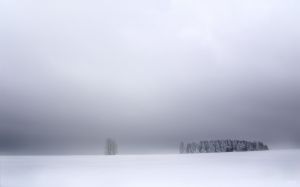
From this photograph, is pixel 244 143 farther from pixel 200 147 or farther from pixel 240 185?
pixel 240 185

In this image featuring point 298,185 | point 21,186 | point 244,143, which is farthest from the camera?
point 244,143

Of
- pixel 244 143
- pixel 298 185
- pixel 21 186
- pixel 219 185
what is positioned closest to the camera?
pixel 298 185

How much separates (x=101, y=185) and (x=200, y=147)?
257ft

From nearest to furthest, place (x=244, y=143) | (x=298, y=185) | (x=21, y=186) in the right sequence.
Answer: (x=298, y=185) < (x=21, y=186) < (x=244, y=143)

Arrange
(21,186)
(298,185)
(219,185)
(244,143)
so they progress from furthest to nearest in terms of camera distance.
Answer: (244,143) → (219,185) → (21,186) → (298,185)

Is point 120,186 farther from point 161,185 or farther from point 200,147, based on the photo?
point 200,147

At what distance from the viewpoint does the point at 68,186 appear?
3806cm

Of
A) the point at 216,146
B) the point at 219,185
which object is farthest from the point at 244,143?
the point at 219,185

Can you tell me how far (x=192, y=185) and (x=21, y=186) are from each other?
16661mm

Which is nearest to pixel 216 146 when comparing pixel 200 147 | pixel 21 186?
pixel 200 147

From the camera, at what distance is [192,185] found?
38.2m

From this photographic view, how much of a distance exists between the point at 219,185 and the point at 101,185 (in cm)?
1221

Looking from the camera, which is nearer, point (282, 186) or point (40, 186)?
point (282, 186)

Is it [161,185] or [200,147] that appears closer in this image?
[161,185]
